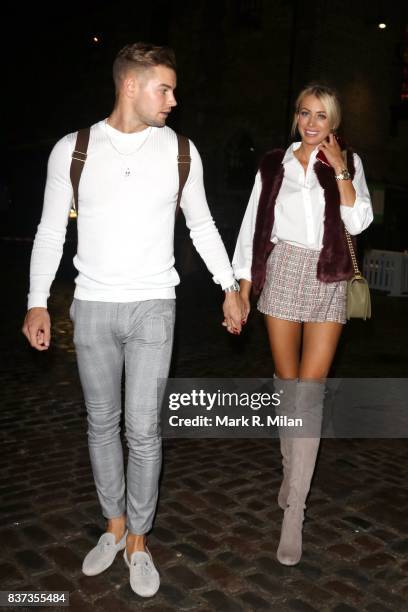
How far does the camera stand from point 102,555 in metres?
2.99

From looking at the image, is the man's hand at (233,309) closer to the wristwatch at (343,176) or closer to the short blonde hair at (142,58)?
the wristwatch at (343,176)

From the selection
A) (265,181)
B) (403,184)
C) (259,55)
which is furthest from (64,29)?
(265,181)

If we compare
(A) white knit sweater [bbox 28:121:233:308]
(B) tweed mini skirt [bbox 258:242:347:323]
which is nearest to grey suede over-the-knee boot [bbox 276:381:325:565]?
(B) tweed mini skirt [bbox 258:242:347:323]

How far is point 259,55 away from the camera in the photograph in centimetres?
2025

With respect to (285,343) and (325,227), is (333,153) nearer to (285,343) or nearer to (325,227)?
(325,227)

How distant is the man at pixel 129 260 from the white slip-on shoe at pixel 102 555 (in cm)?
17

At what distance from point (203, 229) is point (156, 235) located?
322 millimetres

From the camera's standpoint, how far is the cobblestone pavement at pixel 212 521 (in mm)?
2863

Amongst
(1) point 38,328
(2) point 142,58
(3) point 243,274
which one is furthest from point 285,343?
(2) point 142,58

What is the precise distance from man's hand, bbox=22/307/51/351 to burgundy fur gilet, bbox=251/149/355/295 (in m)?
1.13

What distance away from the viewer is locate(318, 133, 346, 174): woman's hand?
10.1ft

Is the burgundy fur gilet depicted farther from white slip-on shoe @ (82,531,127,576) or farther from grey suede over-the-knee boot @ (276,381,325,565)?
white slip-on shoe @ (82,531,127,576)

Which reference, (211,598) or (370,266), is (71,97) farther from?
(211,598)

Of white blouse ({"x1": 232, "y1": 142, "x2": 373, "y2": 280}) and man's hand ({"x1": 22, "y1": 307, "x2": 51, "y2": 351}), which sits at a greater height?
white blouse ({"x1": 232, "y1": 142, "x2": 373, "y2": 280})
